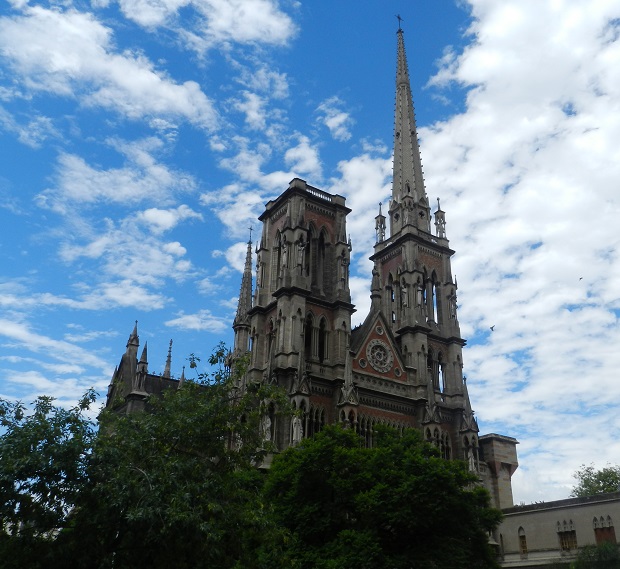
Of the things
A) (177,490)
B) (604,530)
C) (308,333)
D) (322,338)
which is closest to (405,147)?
(322,338)

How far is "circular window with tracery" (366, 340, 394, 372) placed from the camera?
164 ft

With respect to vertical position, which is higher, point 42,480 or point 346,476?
point 346,476

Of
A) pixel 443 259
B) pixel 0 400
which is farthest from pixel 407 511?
pixel 443 259

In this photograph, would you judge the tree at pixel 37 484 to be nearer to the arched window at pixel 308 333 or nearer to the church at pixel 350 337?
the church at pixel 350 337

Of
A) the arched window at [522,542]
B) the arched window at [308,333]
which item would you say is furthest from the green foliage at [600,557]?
the arched window at [308,333]

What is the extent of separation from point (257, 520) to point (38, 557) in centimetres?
546

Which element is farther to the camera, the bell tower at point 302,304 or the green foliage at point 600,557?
the bell tower at point 302,304

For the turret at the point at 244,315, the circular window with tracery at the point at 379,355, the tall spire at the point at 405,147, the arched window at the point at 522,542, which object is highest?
the tall spire at the point at 405,147

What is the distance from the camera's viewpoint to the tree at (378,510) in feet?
89.3

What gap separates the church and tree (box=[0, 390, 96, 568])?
26.8m

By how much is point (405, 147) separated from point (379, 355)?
2446 cm

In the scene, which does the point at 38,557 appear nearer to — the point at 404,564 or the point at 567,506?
the point at 404,564

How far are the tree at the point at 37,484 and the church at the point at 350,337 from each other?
87.8 feet

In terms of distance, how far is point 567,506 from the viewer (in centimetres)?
3891
